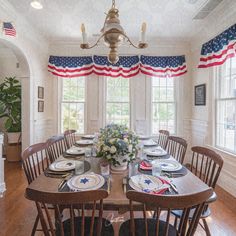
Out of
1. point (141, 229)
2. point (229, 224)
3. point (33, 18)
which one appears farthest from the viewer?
point (33, 18)

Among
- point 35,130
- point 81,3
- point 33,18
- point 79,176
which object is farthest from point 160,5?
point 35,130

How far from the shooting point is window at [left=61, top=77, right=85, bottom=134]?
4930 millimetres

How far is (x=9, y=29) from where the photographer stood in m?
3.18

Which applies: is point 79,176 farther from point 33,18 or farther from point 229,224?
point 33,18

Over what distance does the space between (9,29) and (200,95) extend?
3.87m

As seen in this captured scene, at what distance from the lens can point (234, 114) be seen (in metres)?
3.12

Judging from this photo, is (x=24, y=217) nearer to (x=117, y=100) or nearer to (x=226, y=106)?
(x=117, y=100)

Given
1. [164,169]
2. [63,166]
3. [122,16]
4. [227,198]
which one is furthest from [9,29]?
[227,198]

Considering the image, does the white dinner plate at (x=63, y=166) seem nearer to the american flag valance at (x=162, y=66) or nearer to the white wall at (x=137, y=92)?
the white wall at (x=137, y=92)

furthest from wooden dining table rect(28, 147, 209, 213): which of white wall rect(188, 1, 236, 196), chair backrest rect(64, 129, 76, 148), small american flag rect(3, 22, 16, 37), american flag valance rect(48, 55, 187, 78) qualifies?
american flag valance rect(48, 55, 187, 78)

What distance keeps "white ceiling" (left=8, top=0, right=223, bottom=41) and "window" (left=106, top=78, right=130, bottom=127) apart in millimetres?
1165

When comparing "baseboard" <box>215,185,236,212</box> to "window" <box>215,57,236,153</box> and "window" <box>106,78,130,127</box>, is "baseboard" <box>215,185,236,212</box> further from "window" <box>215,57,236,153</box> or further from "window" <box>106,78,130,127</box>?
"window" <box>106,78,130,127</box>

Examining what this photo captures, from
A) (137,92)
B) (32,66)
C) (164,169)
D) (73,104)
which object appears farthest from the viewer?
(73,104)

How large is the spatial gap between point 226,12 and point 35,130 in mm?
4252
